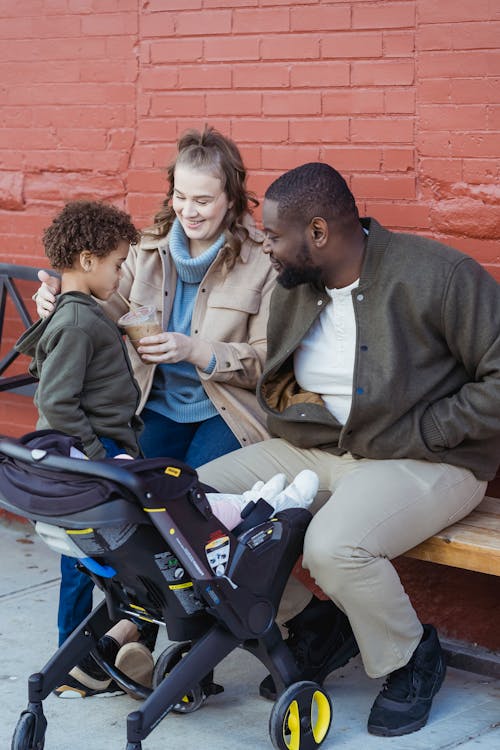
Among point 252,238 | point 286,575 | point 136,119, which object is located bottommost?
point 286,575

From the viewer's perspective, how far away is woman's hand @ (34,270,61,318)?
382 centimetres

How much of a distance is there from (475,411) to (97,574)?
1.14 meters

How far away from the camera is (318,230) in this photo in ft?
11.7

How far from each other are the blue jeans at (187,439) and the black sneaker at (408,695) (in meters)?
0.99

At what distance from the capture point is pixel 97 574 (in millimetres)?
3293

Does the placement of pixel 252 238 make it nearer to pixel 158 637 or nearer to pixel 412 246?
pixel 412 246

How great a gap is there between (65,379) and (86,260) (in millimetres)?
405

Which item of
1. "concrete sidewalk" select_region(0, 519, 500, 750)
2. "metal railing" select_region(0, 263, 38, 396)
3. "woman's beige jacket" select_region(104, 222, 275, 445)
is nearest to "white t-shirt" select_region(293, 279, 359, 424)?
"woman's beige jacket" select_region(104, 222, 275, 445)

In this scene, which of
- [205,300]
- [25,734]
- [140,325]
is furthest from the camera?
[205,300]

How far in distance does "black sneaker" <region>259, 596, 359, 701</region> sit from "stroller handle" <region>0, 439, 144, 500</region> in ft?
3.22

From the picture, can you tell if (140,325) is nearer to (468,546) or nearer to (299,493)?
(299,493)

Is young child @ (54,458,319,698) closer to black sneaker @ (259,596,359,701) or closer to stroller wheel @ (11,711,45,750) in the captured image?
stroller wheel @ (11,711,45,750)

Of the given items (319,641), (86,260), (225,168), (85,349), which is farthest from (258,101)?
(319,641)

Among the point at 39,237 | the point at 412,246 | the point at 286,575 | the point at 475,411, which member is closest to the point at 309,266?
the point at 412,246
